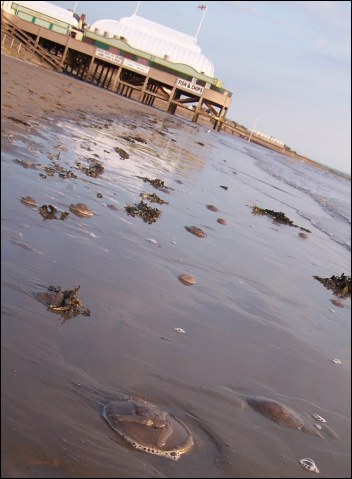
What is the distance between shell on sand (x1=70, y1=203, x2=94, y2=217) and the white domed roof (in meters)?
50.3

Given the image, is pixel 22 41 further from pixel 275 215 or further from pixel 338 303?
pixel 338 303

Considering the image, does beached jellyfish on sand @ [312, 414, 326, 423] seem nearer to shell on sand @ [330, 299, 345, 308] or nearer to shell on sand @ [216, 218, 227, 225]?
shell on sand @ [330, 299, 345, 308]

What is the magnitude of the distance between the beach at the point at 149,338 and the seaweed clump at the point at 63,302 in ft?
0.18

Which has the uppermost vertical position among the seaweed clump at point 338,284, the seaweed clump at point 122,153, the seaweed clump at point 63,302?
the seaweed clump at point 122,153

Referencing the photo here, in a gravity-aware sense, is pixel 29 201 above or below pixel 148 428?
above

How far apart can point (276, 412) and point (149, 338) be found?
3.25 ft

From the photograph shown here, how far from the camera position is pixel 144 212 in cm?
712

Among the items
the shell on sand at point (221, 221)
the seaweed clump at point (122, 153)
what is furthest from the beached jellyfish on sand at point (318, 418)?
the seaweed clump at point (122, 153)

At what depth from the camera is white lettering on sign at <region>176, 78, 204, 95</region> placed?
44094 mm

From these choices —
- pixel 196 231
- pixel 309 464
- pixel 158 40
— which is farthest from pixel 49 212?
pixel 158 40

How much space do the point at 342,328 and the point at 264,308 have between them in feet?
4.11

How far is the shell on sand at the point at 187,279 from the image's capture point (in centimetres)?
544

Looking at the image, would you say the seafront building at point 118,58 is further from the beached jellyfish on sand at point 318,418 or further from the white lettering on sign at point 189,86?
the beached jellyfish on sand at point 318,418

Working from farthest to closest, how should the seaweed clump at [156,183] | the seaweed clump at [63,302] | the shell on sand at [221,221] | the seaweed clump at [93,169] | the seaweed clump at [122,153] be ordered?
the seaweed clump at [122,153] → the seaweed clump at [156,183] → the shell on sand at [221,221] → the seaweed clump at [93,169] → the seaweed clump at [63,302]
